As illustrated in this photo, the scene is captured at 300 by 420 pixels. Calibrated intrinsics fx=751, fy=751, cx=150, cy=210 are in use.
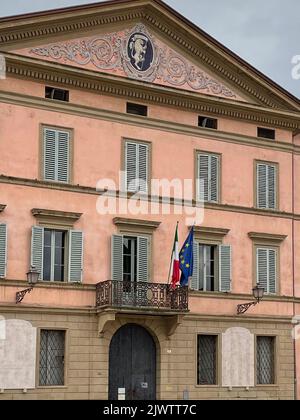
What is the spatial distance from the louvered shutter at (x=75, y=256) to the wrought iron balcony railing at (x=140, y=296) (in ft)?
2.63

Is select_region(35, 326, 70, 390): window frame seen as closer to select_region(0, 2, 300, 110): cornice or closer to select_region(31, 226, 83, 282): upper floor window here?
select_region(31, 226, 83, 282): upper floor window

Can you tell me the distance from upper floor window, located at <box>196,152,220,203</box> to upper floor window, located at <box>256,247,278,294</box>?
274 centimetres

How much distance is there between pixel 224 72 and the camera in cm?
2869

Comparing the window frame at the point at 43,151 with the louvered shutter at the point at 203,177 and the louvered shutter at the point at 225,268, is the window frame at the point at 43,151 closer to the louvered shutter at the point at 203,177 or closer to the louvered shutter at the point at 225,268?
the louvered shutter at the point at 203,177

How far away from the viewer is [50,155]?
24.6m

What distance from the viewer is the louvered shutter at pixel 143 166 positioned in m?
26.3

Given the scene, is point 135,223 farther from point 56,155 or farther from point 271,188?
point 271,188

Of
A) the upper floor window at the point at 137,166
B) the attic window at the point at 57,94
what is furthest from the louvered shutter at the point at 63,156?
the upper floor window at the point at 137,166

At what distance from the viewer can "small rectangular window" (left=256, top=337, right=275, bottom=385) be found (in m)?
27.7

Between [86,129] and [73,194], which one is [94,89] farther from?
[73,194]

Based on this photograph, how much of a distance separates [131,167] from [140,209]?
1495 millimetres

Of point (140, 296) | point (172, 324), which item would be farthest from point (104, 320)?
point (172, 324)

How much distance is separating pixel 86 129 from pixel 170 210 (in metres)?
4.18
